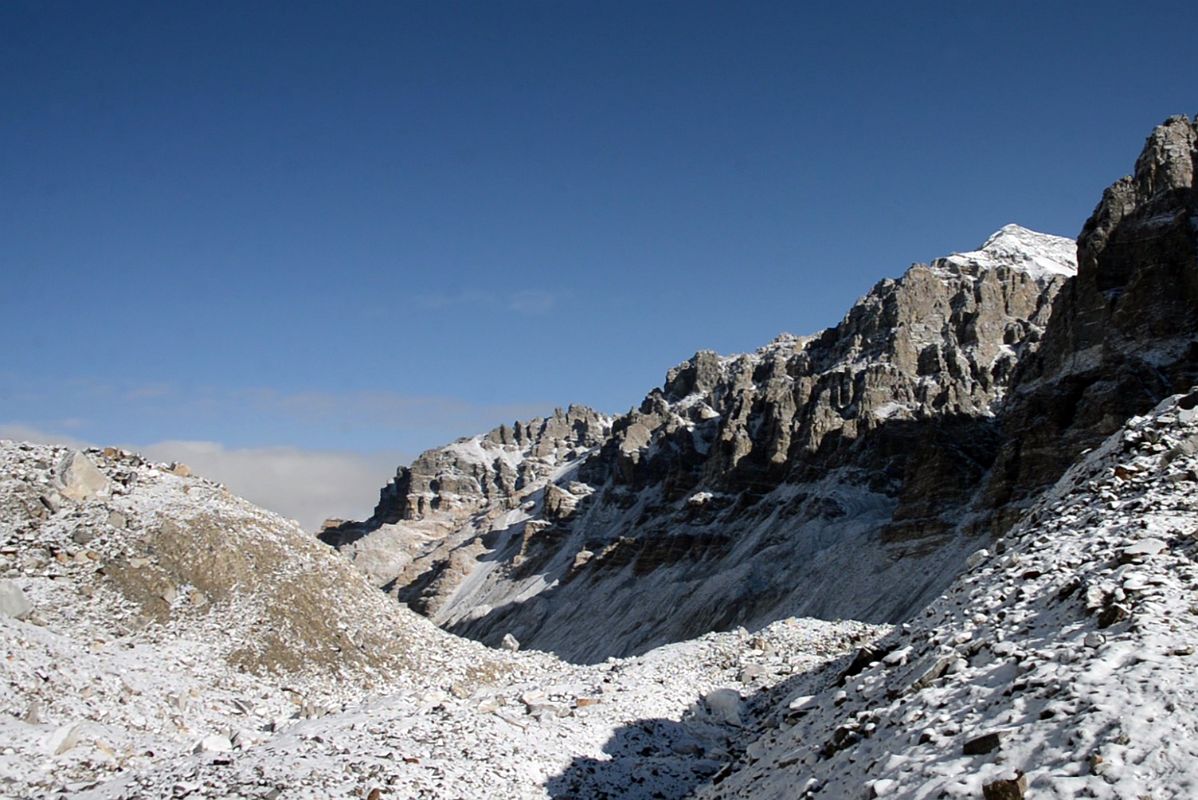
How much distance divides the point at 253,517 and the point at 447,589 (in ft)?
495

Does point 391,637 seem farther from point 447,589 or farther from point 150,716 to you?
point 447,589

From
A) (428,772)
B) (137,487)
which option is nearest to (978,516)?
(137,487)

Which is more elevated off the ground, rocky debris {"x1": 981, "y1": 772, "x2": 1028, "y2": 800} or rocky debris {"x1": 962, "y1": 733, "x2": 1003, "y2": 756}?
rocky debris {"x1": 962, "y1": 733, "x2": 1003, "y2": 756}

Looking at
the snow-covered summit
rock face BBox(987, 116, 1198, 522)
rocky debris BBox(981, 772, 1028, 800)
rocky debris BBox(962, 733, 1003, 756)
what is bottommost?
rocky debris BBox(981, 772, 1028, 800)

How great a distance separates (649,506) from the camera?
174 m

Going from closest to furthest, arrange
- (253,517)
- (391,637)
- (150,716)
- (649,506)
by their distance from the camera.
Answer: (150,716) → (391,637) → (253,517) → (649,506)

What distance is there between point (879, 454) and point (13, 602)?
118084 millimetres

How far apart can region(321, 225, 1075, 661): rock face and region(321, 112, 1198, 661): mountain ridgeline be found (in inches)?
15.2

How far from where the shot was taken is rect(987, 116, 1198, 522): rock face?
93.1m

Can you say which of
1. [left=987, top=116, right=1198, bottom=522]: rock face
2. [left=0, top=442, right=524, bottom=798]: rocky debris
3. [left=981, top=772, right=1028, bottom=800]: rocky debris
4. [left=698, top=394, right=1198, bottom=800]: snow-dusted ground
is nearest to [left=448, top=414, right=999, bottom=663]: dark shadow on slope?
[left=987, top=116, right=1198, bottom=522]: rock face

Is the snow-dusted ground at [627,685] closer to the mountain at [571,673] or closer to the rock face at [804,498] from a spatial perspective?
the mountain at [571,673]

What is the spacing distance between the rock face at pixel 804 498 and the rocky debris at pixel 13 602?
71533 mm

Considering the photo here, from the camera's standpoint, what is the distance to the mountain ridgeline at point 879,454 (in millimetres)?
96625

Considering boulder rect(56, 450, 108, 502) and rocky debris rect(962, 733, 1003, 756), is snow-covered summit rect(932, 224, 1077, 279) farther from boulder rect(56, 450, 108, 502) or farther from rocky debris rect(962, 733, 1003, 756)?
rocky debris rect(962, 733, 1003, 756)
